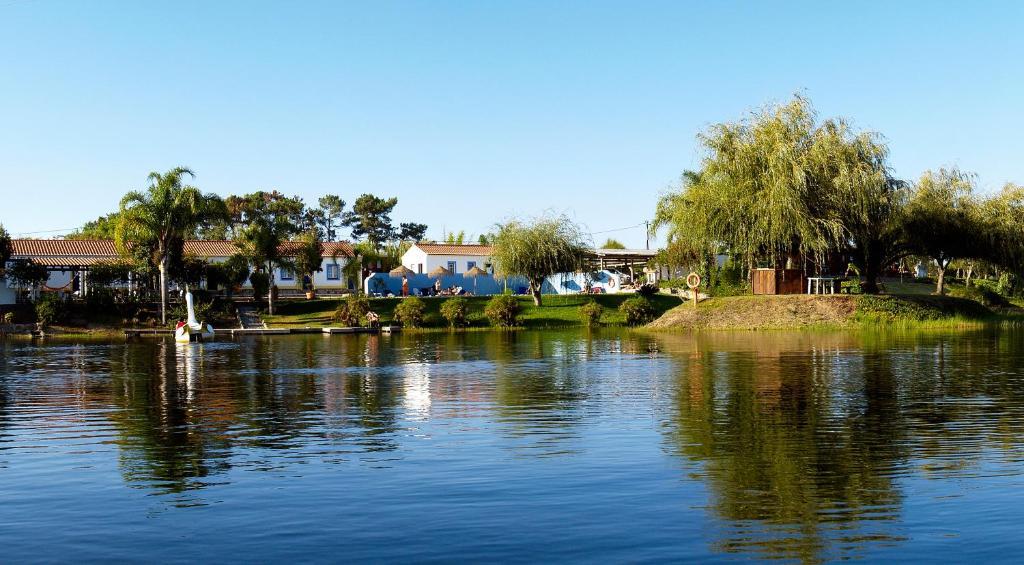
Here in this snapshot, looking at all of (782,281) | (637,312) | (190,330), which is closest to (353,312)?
(190,330)

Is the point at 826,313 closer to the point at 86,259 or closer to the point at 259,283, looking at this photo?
the point at 259,283

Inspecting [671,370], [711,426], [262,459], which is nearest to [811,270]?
[671,370]

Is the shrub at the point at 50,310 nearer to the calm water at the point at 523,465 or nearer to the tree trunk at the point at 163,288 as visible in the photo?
the tree trunk at the point at 163,288

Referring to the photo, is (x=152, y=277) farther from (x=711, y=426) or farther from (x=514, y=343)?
(x=711, y=426)

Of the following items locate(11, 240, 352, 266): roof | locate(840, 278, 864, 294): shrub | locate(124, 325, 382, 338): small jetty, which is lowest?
locate(124, 325, 382, 338): small jetty

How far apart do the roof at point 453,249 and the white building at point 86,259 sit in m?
9.13

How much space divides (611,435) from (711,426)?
7.24 ft

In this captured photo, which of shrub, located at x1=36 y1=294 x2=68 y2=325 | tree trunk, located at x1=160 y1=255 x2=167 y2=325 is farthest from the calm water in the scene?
shrub, located at x1=36 y1=294 x2=68 y2=325

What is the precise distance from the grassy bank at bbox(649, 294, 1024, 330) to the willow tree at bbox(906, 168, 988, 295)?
13.2 feet

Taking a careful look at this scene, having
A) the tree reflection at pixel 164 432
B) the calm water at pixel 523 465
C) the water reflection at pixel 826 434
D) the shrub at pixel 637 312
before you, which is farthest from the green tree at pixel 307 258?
the water reflection at pixel 826 434

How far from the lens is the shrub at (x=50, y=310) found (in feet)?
212

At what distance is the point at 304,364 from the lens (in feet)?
125

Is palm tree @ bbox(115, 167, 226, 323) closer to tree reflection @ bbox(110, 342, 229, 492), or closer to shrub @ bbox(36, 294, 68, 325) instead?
shrub @ bbox(36, 294, 68, 325)

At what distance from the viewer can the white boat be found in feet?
180
